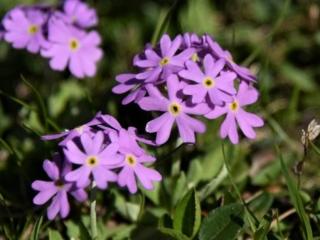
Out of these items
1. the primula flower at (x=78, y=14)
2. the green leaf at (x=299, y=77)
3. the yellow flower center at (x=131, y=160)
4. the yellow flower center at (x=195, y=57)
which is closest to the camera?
the yellow flower center at (x=131, y=160)

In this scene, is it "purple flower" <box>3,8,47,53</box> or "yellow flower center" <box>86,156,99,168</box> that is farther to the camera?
"purple flower" <box>3,8,47,53</box>

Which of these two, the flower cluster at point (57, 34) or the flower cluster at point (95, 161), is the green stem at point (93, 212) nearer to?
the flower cluster at point (95, 161)

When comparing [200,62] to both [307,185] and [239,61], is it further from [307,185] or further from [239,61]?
[239,61]

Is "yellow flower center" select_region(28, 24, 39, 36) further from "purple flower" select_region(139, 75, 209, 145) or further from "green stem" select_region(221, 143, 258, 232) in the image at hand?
"green stem" select_region(221, 143, 258, 232)

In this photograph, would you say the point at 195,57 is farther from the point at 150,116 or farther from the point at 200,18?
the point at 200,18

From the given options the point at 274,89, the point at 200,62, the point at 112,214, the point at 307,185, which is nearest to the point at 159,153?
the point at 112,214

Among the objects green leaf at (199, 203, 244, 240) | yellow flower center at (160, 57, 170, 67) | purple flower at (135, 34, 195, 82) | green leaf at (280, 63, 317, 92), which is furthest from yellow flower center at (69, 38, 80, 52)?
green leaf at (280, 63, 317, 92)

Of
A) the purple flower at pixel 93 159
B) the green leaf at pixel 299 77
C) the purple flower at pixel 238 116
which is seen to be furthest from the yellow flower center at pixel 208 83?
the green leaf at pixel 299 77
